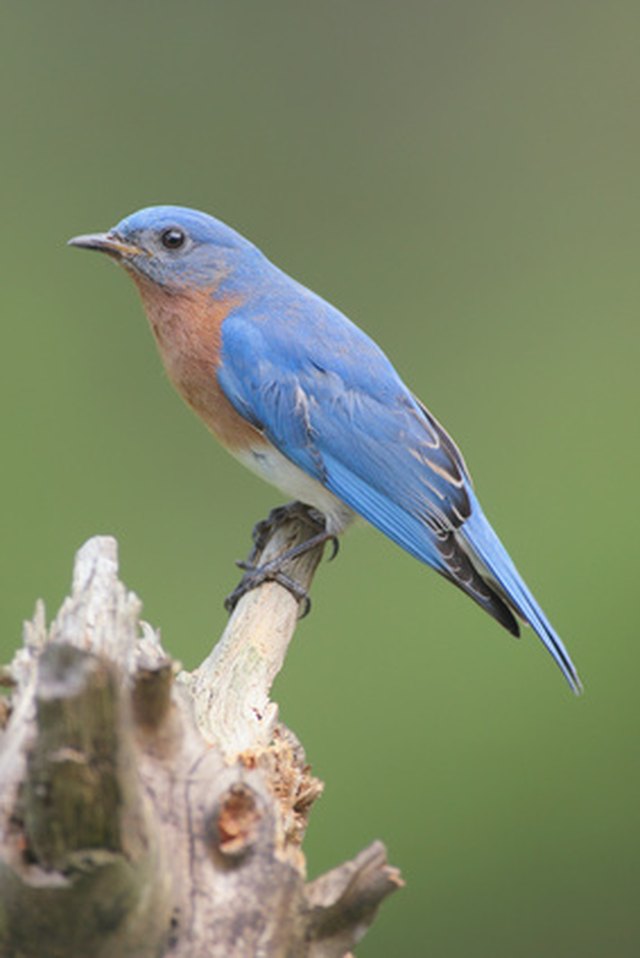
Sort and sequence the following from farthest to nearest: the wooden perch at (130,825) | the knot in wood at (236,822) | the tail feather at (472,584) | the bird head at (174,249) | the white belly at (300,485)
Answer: the bird head at (174,249) < the white belly at (300,485) < the tail feather at (472,584) < the knot in wood at (236,822) < the wooden perch at (130,825)

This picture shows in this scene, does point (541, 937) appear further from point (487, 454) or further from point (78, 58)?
point (78, 58)

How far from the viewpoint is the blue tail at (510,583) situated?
371 centimetres

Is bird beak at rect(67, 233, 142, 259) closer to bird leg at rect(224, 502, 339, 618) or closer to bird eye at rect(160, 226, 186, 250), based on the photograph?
bird eye at rect(160, 226, 186, 250)

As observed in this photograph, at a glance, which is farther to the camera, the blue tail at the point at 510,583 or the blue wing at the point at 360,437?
the blue wing at the point at 360,437

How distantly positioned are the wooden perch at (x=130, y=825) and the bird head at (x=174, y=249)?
5.60 feet

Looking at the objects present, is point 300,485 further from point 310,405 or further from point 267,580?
point 267,580

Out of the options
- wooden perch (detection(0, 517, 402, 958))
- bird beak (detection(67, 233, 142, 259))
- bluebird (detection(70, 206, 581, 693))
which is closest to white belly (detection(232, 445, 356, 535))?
bluebird (detection(70, 206, 581, 693))

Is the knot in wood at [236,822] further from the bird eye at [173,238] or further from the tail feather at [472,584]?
the bird eye at [173,238]

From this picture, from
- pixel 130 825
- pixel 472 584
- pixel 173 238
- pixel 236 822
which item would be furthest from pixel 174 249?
pixel 130 825

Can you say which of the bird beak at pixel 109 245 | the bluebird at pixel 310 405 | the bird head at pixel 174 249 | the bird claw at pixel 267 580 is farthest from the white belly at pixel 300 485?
the bird beak at pixel 109 245

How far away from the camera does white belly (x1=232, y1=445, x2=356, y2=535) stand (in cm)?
400

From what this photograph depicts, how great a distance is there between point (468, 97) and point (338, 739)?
2733 millimetres

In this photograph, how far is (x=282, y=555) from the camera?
12.8 ft

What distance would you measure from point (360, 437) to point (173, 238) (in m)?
0.71
